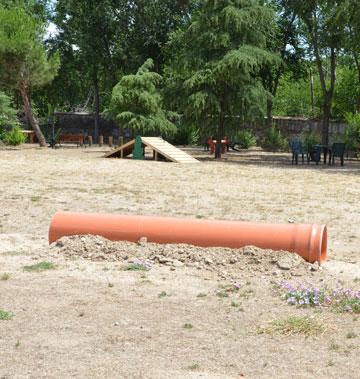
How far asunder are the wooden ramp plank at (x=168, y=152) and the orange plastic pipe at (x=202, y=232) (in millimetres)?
18087

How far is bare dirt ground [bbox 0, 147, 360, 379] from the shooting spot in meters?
5.07

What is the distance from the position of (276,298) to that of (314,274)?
1057 mm

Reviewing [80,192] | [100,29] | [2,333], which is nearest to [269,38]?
[100,29]

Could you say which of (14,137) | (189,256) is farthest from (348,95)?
(189,256)

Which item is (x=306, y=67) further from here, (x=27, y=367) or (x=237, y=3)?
(x=27, y=367)

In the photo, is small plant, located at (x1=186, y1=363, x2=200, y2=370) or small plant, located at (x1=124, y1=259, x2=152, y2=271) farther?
small plant, located at (x1=124, y1=259, x2=152, y2=271)

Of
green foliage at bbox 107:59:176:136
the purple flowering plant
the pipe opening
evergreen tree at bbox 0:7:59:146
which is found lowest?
the purple flowering plant

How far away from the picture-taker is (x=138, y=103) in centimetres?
3634

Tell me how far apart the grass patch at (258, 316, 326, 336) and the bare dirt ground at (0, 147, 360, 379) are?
2.3 inches

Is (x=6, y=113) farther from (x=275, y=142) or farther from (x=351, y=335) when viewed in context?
(x=351, y=335)

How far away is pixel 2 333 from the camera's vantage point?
568 centimetres

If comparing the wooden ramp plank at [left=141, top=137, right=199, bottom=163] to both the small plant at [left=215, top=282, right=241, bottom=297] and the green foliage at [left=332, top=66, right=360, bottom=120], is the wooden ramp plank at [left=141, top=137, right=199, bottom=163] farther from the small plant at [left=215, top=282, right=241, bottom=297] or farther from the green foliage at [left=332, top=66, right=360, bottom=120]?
the green foliage at [left=332, top=66, right=360, bottom=120]

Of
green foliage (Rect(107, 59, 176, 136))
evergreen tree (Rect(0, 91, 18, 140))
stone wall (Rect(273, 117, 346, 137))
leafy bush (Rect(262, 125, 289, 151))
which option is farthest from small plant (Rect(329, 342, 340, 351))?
stone wall (Rect(273, 117, 346, 137))

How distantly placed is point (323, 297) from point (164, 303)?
1.40 meters
